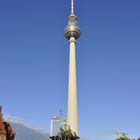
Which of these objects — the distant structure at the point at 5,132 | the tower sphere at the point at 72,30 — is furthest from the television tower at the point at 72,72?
the distant structure at the point at 5,132

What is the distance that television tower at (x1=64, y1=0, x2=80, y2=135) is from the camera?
12175 centimetres

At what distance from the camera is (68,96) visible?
12788 cm

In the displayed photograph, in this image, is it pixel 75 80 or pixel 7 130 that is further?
pixel 75 80

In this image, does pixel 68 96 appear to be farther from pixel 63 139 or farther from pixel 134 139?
pixel 63 139

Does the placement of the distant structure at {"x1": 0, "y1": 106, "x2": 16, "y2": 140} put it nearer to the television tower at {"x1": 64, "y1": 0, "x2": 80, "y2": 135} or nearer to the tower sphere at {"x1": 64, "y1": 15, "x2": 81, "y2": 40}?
the television tower at {"x1": 64, "y1": 0, "x2": 80, "y2": 135}

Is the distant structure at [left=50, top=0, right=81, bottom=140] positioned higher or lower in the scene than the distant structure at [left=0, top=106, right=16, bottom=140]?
higher

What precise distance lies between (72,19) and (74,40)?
13.0m

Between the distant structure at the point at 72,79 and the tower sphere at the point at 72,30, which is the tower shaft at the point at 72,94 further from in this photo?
the tower sphere at the point at 72,30

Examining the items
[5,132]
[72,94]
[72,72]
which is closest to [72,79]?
[72,72]

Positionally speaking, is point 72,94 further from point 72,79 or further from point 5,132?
point 5,132

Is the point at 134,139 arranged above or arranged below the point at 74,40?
below

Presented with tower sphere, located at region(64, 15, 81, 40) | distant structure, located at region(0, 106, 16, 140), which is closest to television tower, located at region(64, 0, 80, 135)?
tower sphere, located at region(64, 15, 81, 40)

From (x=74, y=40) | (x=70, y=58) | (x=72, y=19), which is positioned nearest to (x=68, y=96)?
(x=70, y=58)

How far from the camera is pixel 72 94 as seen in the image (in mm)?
126375
